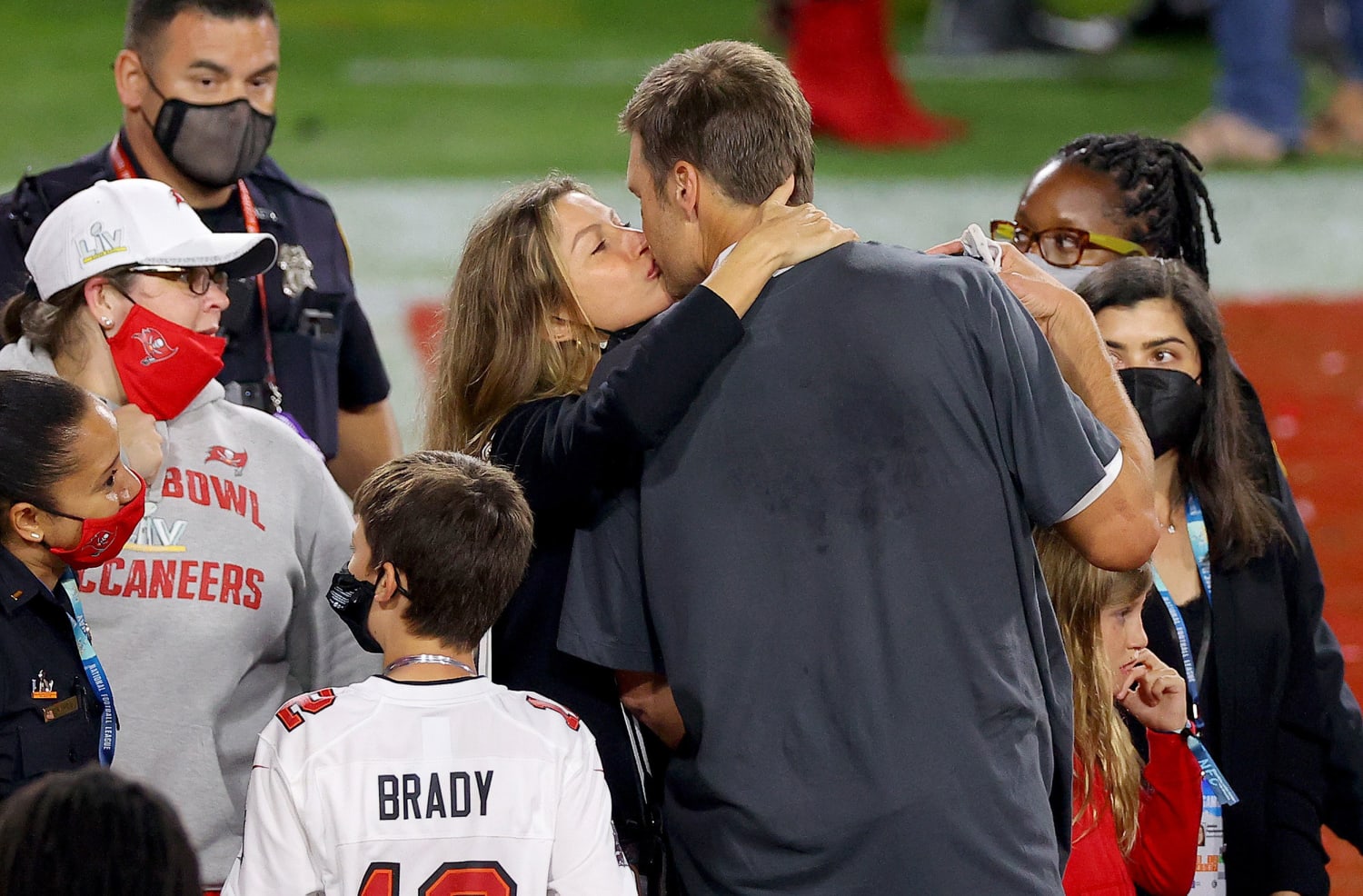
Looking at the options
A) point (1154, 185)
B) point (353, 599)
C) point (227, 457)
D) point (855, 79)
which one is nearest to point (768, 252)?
point (353, 599)

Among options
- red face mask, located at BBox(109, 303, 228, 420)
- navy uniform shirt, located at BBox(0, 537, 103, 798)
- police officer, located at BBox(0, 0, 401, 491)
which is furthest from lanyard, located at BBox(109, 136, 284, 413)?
navy uniform shirt, located at BBox(0, 537, 103, 798)

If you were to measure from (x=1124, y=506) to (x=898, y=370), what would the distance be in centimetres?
42

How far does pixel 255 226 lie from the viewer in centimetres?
443

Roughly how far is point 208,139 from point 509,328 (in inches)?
61.6

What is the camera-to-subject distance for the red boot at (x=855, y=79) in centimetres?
1399

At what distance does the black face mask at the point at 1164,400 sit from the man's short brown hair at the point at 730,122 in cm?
109

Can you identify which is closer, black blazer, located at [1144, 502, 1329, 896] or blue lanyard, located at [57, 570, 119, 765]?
blue lanyard, located at [57, 570, 119, 765]

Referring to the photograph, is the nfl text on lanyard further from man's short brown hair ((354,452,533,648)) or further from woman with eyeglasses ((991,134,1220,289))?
man's short brown hair ((354,452,533,648))

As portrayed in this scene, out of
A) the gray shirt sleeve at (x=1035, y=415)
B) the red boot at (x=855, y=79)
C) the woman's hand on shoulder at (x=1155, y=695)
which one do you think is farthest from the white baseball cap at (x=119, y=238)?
the red boot at (x=855, y=79)

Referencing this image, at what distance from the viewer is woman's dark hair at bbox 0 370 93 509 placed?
284 centimetres

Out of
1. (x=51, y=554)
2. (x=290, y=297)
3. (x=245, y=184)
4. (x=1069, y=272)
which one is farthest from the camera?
(x=245, y=184)

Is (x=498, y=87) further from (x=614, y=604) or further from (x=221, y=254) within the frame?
(x=614, y=604)

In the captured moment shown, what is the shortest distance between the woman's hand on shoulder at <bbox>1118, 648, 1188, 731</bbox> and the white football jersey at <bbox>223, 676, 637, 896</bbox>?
1.13 metres

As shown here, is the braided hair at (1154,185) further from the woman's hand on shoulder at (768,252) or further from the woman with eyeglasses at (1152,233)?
the woman's hand on shoulder at (768,252)
